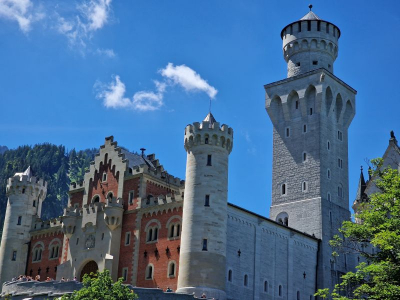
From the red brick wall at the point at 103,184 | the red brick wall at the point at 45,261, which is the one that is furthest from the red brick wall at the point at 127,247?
the red brick wall at the point at 45,261

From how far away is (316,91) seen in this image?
2938 inches

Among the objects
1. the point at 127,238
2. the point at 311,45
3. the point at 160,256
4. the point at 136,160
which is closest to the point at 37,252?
the point at 127,238

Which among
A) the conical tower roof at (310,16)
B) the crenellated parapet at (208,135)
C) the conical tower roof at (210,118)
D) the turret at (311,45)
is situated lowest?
the crenellated parapet at (208,135)

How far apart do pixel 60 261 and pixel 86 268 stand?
4.79 meters

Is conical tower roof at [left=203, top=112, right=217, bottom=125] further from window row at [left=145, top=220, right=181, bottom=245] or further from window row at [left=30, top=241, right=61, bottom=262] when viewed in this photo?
window row at [left=30, top=241, right=61, bottom=262]

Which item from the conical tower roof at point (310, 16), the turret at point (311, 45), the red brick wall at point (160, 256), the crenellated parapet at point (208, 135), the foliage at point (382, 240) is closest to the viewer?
the foliage at point (382, 240)

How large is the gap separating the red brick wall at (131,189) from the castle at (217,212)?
113mm

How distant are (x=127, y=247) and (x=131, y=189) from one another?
579 cm

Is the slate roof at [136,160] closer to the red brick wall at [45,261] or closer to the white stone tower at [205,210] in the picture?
the white stone tower at [205,210]

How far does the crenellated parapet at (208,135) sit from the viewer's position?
57719 mm

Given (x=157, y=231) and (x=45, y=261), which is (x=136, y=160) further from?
(x=45, y=261)

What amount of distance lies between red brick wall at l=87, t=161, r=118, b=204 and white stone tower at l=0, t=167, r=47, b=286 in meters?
9.28

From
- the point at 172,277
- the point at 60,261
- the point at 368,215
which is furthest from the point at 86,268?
the point at 368,215

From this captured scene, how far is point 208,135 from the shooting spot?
5775 cm
